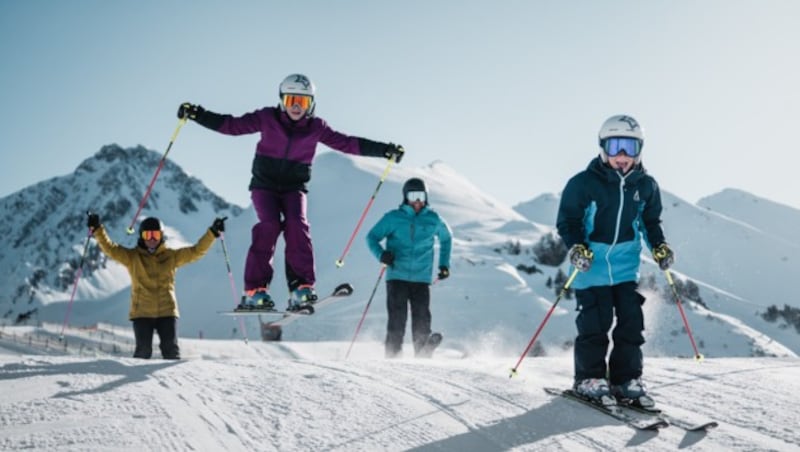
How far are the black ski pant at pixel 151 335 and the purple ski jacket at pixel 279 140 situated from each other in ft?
6.05

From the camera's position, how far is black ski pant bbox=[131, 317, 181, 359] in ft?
23.1

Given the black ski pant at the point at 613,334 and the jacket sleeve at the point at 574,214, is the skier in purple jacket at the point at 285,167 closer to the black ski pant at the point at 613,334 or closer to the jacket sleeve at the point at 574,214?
the jacket sleeve at the point at 574,214

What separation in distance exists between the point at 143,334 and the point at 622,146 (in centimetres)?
537

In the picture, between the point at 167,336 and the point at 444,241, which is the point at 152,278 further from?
the point at 444,241

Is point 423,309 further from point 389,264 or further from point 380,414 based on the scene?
point 380,414

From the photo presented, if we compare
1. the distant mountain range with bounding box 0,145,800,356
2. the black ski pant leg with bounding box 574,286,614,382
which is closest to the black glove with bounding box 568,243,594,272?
the black ski pant leg with bounding box 574,286,614,382

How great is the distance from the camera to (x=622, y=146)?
15.7 feet

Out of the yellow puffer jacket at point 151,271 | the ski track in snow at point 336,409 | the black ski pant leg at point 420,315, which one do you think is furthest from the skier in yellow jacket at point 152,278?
the black ski pant leg at point 420,315

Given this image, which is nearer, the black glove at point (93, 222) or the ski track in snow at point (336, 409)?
the ski track in snow at point (336, 409)

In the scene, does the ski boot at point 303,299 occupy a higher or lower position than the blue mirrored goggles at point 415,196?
lower

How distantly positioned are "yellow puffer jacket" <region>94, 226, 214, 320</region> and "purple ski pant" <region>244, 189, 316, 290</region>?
1.88 ft

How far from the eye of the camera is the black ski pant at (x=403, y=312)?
328 inches

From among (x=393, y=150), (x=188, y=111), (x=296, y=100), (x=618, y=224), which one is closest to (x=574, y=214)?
(x=618, y=224)

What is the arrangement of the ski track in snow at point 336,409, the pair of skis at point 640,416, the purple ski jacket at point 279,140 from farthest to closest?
the purple ski jacket at point 279,140 < the pair of skis at point 640,416 < the ski track in snow at point 336,409
